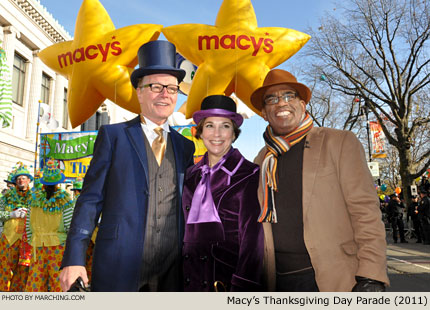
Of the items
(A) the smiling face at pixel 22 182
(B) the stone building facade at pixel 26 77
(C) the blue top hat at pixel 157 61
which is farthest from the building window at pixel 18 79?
(C) the blue top hat at pixel 157 61

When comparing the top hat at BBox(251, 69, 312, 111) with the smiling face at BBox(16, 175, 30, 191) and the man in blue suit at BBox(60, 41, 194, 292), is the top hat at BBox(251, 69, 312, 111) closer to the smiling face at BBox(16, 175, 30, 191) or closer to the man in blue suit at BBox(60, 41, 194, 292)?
the man in blue suit at BBox(60, 41, 194, 292)

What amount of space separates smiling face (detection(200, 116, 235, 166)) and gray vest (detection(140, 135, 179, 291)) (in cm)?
34

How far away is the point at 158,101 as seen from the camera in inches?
94.0

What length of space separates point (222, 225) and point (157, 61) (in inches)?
52.2

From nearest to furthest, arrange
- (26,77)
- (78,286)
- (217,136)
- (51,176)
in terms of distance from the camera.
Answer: (78,286), (217,136), (51,176), (26,77)

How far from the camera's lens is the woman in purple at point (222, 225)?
2035mm

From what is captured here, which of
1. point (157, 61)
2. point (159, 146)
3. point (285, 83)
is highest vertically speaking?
point (157, 61)

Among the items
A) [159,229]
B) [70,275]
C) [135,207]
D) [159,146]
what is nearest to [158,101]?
[159,146]

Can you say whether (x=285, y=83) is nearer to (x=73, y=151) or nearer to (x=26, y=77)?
(x=73, y=151)

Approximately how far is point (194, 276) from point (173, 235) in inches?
11.8

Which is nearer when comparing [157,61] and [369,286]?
[369,286]

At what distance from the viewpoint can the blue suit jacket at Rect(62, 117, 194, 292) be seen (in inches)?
82.2

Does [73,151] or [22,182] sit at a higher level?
[73,151]

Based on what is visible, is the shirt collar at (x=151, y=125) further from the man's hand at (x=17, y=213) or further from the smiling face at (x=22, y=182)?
the smiling face at (x=22, y=182)
